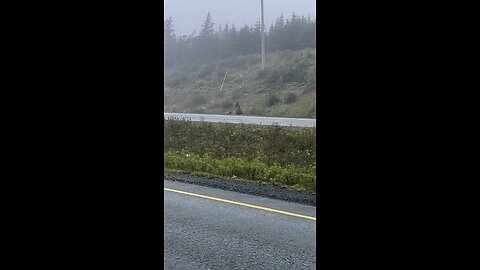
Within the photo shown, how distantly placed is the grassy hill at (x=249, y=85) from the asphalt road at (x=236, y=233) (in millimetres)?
5163

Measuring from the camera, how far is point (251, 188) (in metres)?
5.36

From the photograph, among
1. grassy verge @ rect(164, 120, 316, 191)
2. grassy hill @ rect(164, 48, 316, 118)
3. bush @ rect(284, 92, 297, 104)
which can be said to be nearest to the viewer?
grassy verge @ rect(164, 120, 316, 191)

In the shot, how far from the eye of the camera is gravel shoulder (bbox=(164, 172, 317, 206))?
15.9ft

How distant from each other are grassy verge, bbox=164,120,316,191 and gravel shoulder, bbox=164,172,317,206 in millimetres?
227

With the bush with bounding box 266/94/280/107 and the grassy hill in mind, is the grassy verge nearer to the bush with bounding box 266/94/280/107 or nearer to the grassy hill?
the grassy hill

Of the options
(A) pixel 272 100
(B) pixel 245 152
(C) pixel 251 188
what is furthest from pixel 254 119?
(C) pixel 251 188

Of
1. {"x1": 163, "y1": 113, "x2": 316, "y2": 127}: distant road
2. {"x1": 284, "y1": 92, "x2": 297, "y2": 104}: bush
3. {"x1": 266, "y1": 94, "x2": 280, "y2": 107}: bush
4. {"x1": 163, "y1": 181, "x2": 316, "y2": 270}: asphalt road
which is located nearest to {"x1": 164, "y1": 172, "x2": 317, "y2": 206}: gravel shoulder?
{"x1": 163, "y1": 181, "x2": 316, "y2": 270}: asphalt road

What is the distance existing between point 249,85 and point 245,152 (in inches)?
153

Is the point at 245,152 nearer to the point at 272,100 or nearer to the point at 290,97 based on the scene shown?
the point at 290,97
